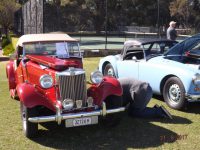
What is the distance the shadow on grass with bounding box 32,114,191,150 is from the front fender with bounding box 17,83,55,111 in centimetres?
57

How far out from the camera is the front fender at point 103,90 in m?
6.54

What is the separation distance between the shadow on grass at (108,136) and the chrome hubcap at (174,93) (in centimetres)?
85

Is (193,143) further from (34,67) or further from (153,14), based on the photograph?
(153,14)

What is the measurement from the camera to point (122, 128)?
6.88 meters

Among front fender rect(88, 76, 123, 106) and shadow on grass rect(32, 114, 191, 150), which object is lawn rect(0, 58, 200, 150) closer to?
shadow on grass rect(32, 114, 191, 150)

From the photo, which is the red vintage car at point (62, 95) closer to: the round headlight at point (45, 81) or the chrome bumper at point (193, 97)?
the round headlight at point (45, 81)

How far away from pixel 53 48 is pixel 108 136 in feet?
7.21

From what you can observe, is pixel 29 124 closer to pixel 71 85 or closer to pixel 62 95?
pixel 62 95

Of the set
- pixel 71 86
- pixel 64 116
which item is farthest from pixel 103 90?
pixel 64 116

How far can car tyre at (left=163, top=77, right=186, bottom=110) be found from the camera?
25.6 feet

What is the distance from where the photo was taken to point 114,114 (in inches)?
267
